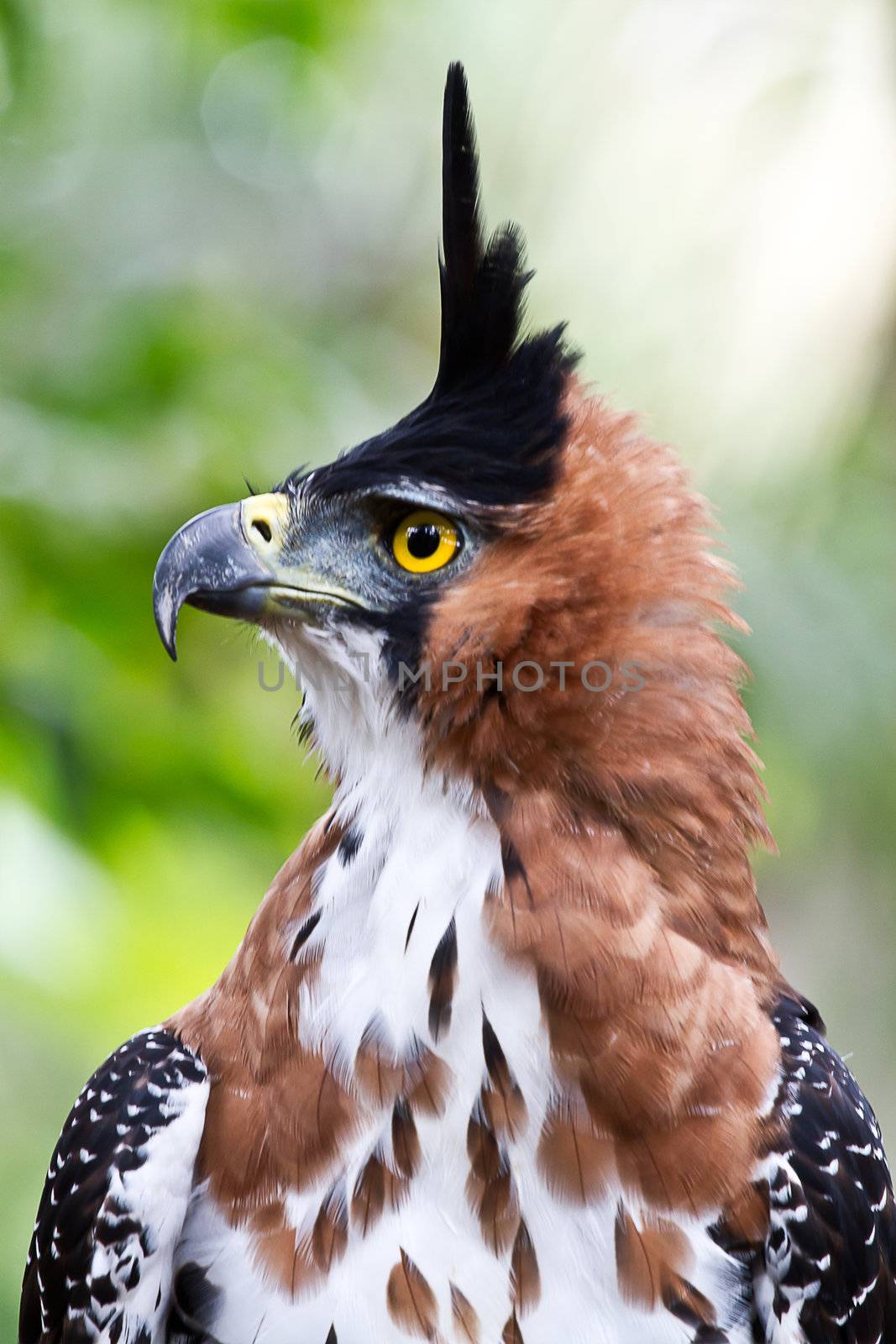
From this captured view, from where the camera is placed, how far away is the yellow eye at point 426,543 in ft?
7.66

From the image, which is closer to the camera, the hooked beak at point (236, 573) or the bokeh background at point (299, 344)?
the hooked beak at point (236, 573)

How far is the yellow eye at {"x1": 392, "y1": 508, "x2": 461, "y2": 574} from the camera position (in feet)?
7.66

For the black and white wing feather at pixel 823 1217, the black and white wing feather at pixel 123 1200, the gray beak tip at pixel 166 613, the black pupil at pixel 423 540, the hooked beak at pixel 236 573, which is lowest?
Result: the black and white wing feather at pixel 123 1200

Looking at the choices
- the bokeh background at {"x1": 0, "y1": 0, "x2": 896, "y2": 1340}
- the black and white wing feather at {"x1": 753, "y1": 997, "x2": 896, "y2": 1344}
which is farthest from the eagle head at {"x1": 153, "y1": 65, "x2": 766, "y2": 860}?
the bokeh background at {"x1": 0, "y1": 0, "x2": 896, "y2": 1340}

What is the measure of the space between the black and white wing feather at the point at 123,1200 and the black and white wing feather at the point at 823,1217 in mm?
939

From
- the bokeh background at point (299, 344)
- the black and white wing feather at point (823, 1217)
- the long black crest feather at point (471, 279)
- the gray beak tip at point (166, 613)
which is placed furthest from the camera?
the bokeh background at point (299, 344)

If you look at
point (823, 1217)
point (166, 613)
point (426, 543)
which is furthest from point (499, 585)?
point (823, 1217)

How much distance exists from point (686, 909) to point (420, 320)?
11.5 feet

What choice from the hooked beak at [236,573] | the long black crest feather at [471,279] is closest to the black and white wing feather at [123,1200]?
the hooked beak at [236,573]

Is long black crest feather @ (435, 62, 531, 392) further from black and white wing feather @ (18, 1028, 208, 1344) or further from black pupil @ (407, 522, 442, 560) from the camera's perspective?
black and white wing feather @ (18, 1028, 208, 1344)

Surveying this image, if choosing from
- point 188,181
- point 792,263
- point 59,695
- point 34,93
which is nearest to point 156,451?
point 59,695

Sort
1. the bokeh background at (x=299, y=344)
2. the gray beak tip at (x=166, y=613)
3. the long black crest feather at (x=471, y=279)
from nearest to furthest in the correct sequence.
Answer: the gray beak tip at (x=166, y=613) < the long black crest feather at (x=471, y=279) < the bokeh background at (x=299, y=344)

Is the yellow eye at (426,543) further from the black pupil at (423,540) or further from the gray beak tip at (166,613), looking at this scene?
the gray beak tip at (166,613)

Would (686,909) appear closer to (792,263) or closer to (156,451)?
(156,451)
